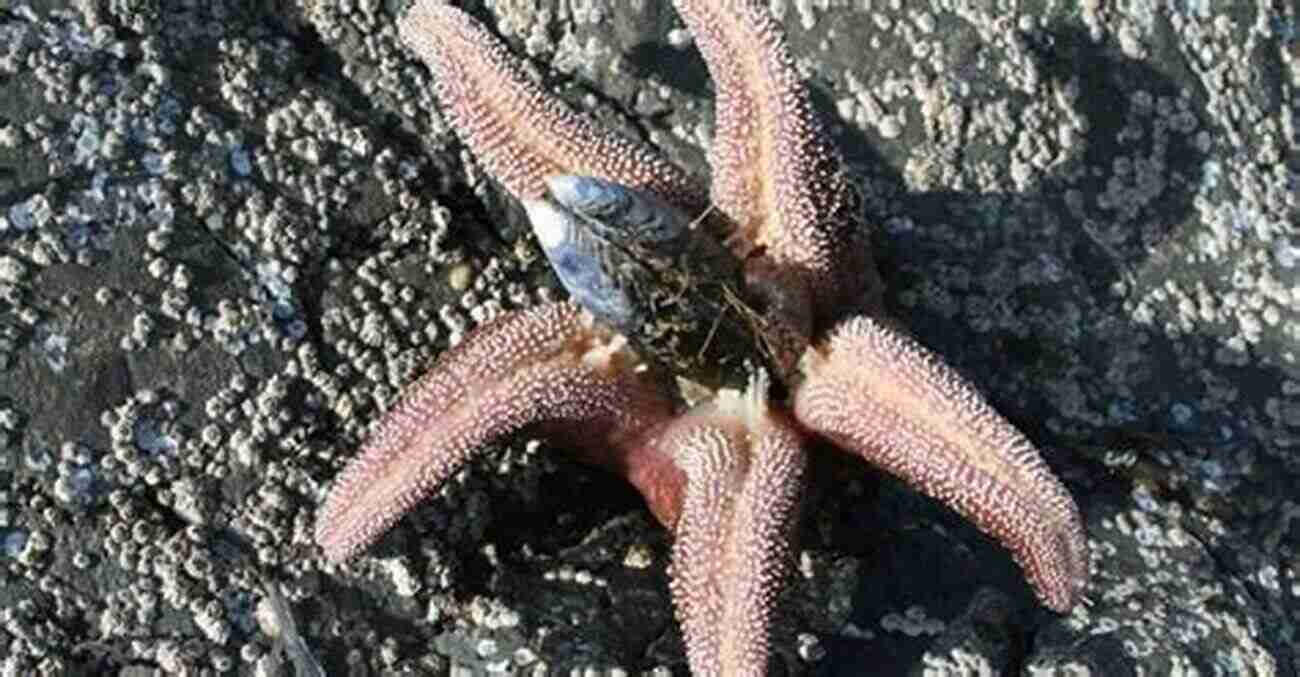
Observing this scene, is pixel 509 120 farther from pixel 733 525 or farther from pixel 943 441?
pixel 943 441

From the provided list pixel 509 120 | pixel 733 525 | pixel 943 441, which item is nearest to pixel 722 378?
pixel 733 525

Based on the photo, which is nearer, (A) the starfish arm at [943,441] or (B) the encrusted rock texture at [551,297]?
(A) the starfish arm at [943,441]

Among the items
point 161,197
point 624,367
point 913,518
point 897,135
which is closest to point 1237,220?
point 897,135

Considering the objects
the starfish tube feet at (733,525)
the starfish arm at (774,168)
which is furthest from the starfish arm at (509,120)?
the starfish tube feet at (733,525)

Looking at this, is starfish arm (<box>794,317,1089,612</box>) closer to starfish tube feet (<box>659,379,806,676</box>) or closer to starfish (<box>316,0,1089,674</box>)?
starfish (<box>316,0,1089,674</box>)

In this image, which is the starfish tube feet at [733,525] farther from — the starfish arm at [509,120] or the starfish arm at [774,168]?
the starfish arm at [509,120]

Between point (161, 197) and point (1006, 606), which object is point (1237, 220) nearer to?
point (1006, 606)
